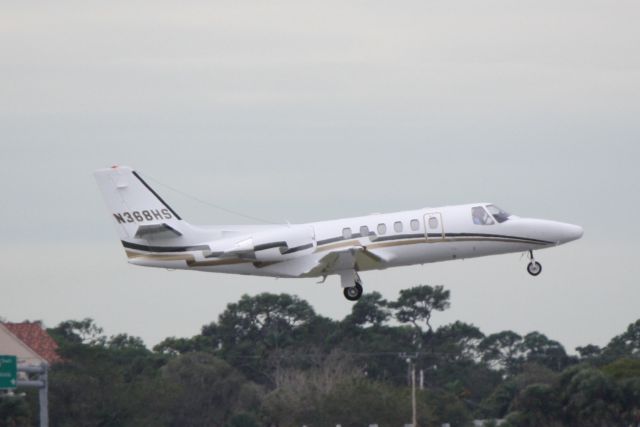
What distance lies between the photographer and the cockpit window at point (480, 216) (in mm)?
57062

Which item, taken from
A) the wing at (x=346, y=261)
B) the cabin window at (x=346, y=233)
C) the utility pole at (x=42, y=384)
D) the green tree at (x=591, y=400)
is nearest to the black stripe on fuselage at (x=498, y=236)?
the wing at (x=346, y=261)

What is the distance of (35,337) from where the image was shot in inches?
3656

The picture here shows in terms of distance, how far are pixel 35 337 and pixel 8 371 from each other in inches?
1255

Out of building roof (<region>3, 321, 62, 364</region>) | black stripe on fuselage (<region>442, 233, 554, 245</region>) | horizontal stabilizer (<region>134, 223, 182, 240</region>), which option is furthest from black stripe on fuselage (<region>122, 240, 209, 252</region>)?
building roof (<region>3, 321, 62, 364</region>)

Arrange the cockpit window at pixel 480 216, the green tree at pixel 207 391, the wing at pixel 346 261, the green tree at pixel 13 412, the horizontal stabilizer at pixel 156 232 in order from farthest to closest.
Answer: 1. the green tree at pixel 207 391
2. the green tree at pixel 13 412
3. the horizontal stabilizer at pixel 156 232
4. the cockpit window at pixel 480 216
5. the wing at pixel 346 261

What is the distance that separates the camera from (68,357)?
256 feet

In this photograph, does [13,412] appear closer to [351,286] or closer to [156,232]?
[156,232]

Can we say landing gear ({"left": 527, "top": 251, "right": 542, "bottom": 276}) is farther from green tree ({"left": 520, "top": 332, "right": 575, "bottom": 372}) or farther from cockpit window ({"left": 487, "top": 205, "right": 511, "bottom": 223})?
green tree ({"left": 520, "top": 332, "right": 575, "bottom": 372})

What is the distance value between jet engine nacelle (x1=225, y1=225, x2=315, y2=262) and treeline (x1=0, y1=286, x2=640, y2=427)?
16594 millimetres

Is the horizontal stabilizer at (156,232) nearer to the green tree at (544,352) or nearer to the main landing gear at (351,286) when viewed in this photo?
the main landing gear at (351,286)

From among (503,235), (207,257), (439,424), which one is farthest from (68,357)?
(503,235)

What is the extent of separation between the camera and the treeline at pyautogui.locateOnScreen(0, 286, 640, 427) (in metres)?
75.8

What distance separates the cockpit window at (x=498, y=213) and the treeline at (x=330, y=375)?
2029 centimetres

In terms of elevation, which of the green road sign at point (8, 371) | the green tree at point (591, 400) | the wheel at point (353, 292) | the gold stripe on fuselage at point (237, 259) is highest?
the gold stripe on fuselage at point (237, 259)
